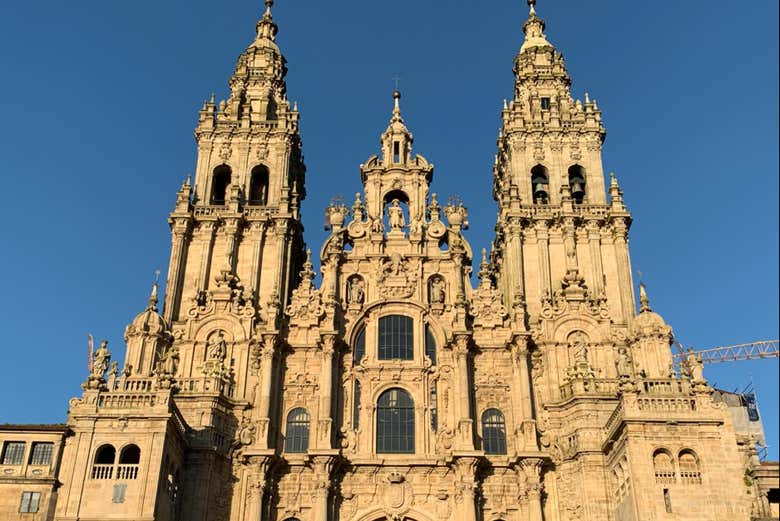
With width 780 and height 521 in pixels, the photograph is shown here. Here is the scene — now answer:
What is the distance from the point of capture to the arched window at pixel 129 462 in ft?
109

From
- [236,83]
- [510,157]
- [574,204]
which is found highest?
[236,83]

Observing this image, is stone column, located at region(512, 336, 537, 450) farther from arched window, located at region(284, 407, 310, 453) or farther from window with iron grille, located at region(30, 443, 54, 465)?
window with iron grille, located at region(30, 443, 54, 465)

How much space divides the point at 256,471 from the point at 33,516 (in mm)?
9252

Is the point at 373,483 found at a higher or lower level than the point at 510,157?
lower

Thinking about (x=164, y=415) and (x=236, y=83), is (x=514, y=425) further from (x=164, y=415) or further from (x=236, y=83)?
(x=236, y=83)

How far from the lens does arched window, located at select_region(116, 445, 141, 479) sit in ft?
109

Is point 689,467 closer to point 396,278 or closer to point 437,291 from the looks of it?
point 437,291

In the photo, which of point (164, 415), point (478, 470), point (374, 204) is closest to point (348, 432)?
point (478, 470)

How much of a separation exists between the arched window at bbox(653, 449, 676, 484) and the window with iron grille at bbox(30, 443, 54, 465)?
24.2 meters

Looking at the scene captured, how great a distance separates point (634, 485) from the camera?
33.1 m

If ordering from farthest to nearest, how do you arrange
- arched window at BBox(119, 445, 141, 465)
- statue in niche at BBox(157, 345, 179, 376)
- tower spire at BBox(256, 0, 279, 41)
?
1. tower spire at BBox(256, 0, 279, 41)
2. statue in niche at BBox(157, 345, 179, 376)
3. arched window at BBox(119, 445, 141, 465)

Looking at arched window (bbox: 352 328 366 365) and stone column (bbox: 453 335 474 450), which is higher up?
arched window (bbox: 352 328 366 365)

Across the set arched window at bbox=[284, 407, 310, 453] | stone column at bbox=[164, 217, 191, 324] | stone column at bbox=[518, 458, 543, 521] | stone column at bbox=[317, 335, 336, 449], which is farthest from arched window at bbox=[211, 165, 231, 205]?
stone column at bbox=[518, 458, 543, 521]

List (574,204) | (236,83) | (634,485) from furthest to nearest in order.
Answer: (236,83)
(574,204)
(634,485)
